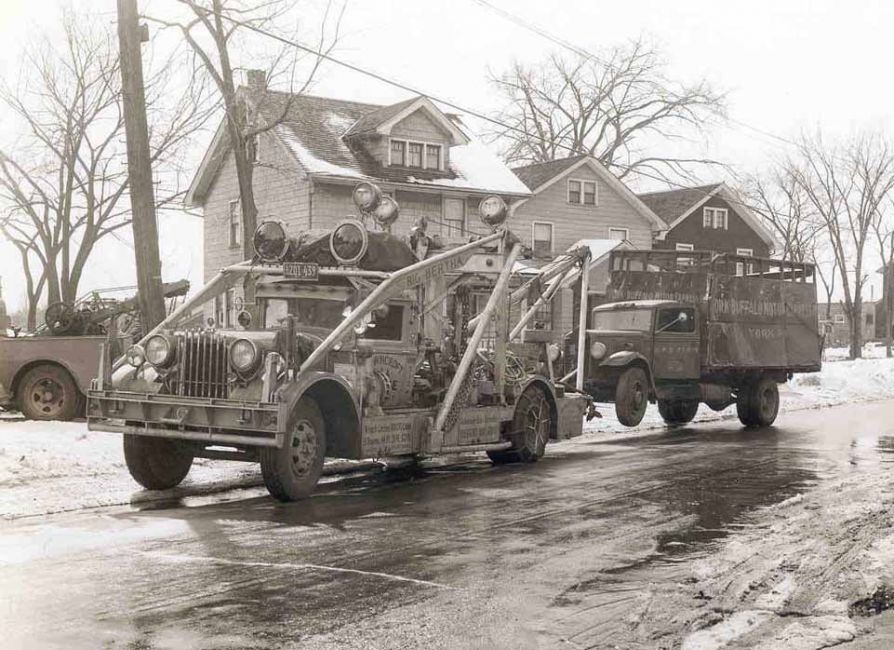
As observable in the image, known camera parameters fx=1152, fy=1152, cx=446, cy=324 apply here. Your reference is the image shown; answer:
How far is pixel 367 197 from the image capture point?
12.6 m

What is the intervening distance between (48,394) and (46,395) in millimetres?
33

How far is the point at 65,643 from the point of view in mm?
5453

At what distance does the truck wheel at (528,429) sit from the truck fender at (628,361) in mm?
4530

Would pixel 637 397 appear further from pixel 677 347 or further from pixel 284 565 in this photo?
pixel 284 565

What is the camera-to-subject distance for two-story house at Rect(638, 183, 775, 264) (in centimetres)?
5344

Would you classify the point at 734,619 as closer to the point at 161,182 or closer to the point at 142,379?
the point at 142,379

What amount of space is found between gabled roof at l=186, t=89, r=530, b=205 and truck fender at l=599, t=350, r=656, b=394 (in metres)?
18.3

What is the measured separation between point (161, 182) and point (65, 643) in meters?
39.1

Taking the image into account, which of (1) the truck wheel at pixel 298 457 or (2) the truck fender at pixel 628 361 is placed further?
(2) the truck fender at pixel 628 361

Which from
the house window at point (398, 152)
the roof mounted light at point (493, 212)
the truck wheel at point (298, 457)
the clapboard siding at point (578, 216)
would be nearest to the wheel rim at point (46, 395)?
the roof mounted light at point (493, 212)

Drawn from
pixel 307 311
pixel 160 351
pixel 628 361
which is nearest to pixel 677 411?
pixel 628 361

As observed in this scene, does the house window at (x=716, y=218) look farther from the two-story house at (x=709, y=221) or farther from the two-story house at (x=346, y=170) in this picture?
the two-story house at (x=346, y=170)

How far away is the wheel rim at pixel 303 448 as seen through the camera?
400 inches

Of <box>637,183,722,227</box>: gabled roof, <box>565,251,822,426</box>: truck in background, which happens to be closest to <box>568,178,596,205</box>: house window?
<box>637,183,722,227</box>: gabled roof
